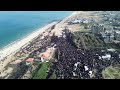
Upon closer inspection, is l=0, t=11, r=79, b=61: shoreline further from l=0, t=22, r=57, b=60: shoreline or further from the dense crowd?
the dense crowd

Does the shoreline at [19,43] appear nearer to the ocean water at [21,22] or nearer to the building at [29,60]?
the ocean water at [21,22]

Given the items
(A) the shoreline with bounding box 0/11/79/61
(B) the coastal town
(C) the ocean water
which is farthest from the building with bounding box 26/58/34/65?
(C) the ocean water

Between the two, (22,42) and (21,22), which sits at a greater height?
(21,22)

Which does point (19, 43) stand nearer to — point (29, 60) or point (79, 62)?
point (29, 60)

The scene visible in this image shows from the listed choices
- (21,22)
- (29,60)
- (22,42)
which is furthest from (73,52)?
(21,22)
